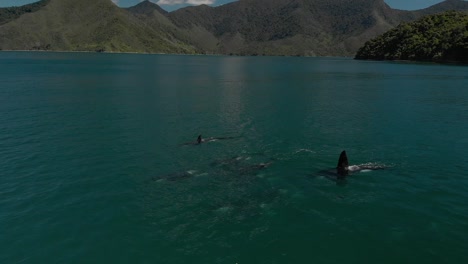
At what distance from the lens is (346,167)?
4678 centimetres

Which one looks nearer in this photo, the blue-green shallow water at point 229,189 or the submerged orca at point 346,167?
the blue-green shallow water at point 229,189

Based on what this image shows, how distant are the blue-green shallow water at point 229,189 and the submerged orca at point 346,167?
126 centimetres

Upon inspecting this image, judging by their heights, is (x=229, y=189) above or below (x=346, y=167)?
below

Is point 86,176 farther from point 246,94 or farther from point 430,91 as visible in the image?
point 430,91

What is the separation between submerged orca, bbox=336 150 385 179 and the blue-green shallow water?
1.26 metres

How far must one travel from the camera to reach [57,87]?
134000 millimetres

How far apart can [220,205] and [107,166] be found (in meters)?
20.2

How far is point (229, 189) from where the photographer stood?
41.1m

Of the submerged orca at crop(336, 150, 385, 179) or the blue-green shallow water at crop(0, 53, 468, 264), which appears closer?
the blue-green shallow water at crop(0, 53, 468, 264)

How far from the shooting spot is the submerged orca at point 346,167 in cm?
4589

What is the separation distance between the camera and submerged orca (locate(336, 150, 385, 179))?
151 feet

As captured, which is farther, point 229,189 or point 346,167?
point 346,167

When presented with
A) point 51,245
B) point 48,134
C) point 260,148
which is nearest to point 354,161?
point 260,148

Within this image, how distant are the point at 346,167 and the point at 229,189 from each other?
15.9m
